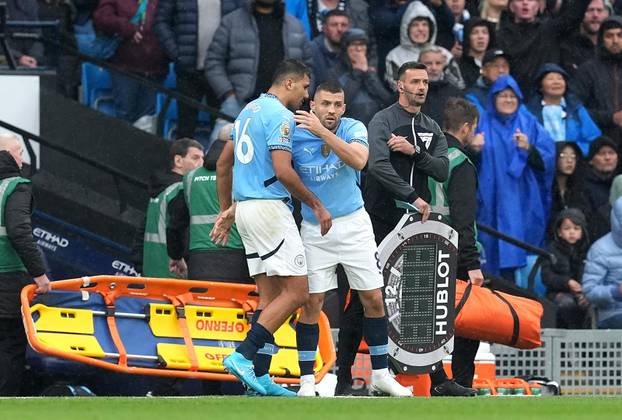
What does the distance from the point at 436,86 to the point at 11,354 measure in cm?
520

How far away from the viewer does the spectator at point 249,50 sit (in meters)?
16.7

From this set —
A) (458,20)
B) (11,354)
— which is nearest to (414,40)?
(458,20)

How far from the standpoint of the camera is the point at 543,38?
18188 millimetres

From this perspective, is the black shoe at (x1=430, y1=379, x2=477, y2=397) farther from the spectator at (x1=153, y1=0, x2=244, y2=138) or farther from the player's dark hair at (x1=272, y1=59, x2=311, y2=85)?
the spectator at (x1=153, y1=0, x2=244, y2=138)

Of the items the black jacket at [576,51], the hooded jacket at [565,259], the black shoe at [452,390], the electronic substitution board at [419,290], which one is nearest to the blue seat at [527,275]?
the hooded jacket at [565,259]

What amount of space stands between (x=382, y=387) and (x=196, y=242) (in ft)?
8.24

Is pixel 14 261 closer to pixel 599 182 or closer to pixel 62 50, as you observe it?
pixel 62 50

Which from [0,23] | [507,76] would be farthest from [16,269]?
[507,76]

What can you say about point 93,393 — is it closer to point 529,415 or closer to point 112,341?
point 112,341

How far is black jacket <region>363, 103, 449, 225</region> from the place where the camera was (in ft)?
41.3

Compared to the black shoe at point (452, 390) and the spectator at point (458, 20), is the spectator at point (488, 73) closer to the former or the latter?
the spectator at point (458, 20)

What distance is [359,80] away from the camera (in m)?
16.8

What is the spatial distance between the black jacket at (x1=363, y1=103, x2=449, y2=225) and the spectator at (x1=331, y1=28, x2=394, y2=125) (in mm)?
3629

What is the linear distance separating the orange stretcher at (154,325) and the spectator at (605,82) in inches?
207
